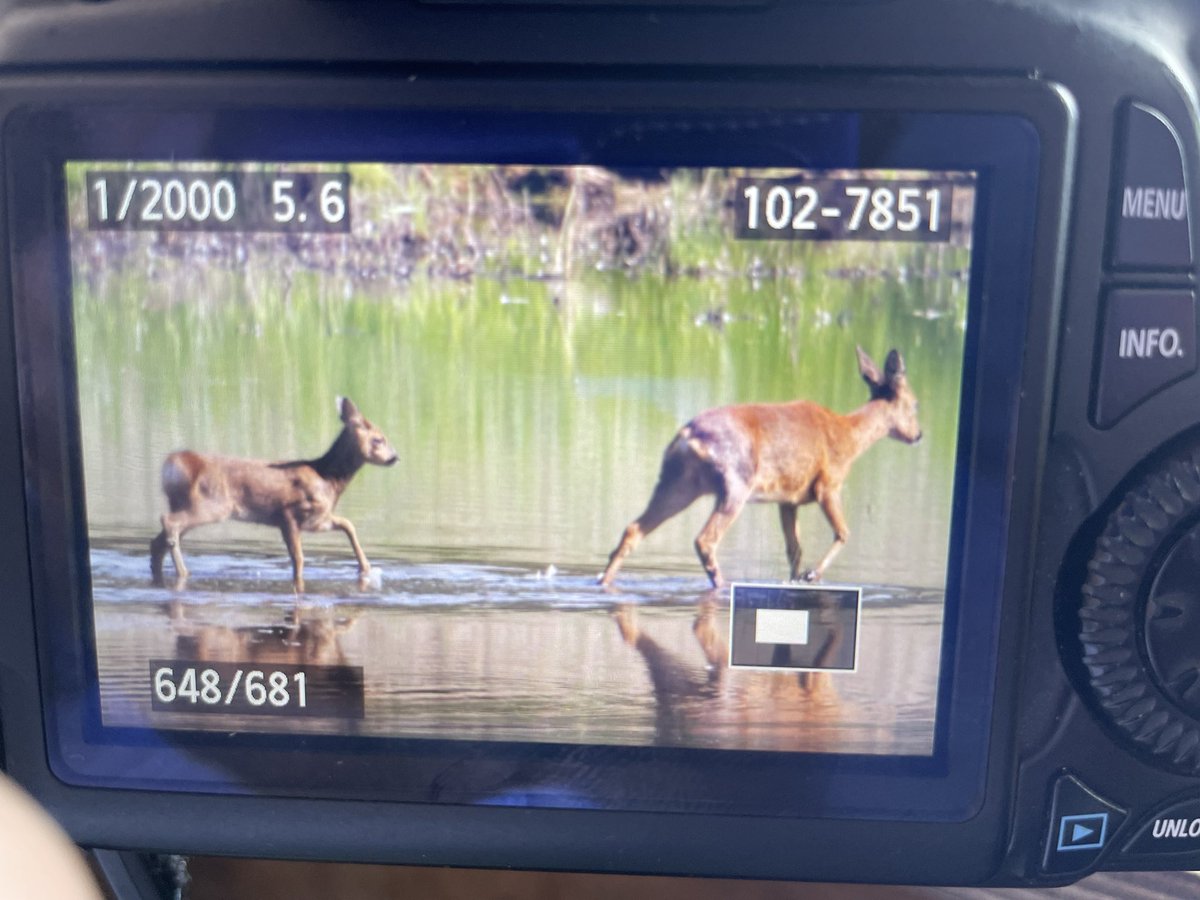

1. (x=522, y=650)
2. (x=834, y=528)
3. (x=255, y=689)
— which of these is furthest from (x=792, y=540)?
(x=255, y=689)

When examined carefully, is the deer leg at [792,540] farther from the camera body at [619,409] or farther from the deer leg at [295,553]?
the deer leg at [295,553]

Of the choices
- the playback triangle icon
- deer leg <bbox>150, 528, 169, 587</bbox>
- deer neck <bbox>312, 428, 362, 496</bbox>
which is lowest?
the playback triangle icon

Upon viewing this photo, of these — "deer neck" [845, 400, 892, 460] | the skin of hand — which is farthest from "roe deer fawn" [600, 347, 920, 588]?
the skin of hand

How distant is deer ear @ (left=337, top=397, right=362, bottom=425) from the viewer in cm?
41

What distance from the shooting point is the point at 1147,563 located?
40cm

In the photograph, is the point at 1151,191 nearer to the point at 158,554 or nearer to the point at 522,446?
the point at 522,446

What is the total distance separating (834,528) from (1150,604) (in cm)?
12

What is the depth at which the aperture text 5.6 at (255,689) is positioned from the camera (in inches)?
17.1

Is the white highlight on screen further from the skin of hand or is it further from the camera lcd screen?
the skin of hand

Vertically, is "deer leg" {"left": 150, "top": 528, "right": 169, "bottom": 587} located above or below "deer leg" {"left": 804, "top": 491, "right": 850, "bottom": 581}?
below

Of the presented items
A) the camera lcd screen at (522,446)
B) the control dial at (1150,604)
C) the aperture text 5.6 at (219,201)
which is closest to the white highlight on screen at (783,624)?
the camera lcd screen at (522,446)

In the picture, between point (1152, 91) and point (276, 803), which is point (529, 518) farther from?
point (1152, 91)

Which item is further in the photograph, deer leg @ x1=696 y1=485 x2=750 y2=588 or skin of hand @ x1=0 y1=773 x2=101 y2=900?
deer leg @ x1=696 y1=485 x2=750 y2=588

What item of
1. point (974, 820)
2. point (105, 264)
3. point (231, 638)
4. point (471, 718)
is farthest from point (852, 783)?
point (105, 264)
